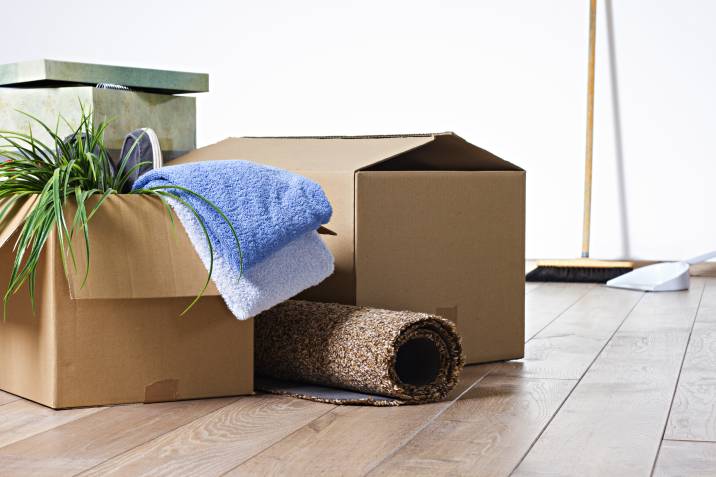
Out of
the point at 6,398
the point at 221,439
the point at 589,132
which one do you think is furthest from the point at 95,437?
the point at 589,132

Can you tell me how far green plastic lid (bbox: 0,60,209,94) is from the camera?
1946 millimetres

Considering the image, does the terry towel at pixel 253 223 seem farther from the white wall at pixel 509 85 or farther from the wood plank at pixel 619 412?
the white wall at pixel 509 85

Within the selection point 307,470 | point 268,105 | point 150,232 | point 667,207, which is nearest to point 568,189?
point 667,207

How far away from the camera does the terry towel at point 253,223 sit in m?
1.29

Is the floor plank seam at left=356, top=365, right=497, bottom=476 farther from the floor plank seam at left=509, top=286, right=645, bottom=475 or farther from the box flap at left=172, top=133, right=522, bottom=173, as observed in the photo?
the box flap at left=172, top=133, right=522, bottom=173

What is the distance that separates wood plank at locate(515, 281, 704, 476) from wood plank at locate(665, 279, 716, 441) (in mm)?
14

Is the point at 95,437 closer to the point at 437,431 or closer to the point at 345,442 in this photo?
the point at 345,442

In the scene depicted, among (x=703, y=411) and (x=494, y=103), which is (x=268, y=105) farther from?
(x=703, y=411)

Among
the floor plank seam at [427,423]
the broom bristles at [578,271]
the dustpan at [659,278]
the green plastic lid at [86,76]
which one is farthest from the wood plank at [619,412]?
the green plastic lid at [86,76]

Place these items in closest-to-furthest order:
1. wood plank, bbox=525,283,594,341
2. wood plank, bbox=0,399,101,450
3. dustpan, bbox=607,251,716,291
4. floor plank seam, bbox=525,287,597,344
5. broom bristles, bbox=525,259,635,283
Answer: wood plank, bbox=0,399,101,450 → floor plank seam, bbox=525,287,597,344 → wood plank, bbox=525,283,594,341 → dustpan, bbox=607,251,716,291 → broom bristles, bbox=525,259,635,283

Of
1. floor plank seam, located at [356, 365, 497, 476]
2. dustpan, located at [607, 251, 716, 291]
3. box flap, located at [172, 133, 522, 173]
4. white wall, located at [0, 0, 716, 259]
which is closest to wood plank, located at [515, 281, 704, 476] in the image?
floor plank seam, located at [356, 365, 497, 476]

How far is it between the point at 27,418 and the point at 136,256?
0.78 ft

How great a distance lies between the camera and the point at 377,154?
5.03 feet

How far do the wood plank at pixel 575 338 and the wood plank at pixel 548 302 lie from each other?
0.02 metres
